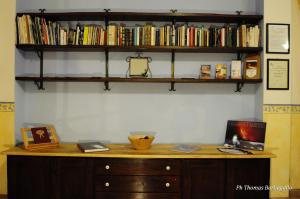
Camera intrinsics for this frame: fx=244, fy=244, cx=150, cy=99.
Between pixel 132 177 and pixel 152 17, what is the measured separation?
1.73 meters

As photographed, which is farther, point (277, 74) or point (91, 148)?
point (277, 74)

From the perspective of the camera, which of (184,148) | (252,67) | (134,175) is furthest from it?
(252,67)

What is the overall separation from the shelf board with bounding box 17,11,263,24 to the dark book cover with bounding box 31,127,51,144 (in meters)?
1.26

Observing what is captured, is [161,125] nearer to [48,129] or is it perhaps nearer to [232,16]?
[48,129]

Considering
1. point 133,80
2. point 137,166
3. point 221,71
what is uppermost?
point 221,71

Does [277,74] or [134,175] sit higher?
[277,74]

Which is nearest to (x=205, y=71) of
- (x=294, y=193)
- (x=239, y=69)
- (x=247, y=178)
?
(x=239, y=69)

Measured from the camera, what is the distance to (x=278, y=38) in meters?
2.68

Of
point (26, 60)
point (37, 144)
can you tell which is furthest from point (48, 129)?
point (26, 60)

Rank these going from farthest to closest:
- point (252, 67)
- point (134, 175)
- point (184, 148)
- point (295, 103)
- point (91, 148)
Answer: point (295, 103)
point (252, 67)
point (184, 148)
point (91, 148)
point (134, 175)

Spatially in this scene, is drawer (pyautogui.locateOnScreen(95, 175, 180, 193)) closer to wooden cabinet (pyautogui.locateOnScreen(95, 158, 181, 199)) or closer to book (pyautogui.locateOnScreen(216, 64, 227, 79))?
wooden cabinet (pyautogui.locateOnScreen(95, 158, 181, 199))

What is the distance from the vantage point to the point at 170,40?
8.81ft

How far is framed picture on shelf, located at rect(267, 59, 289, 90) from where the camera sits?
2.67 metres

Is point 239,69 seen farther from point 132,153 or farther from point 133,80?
point 132,153
